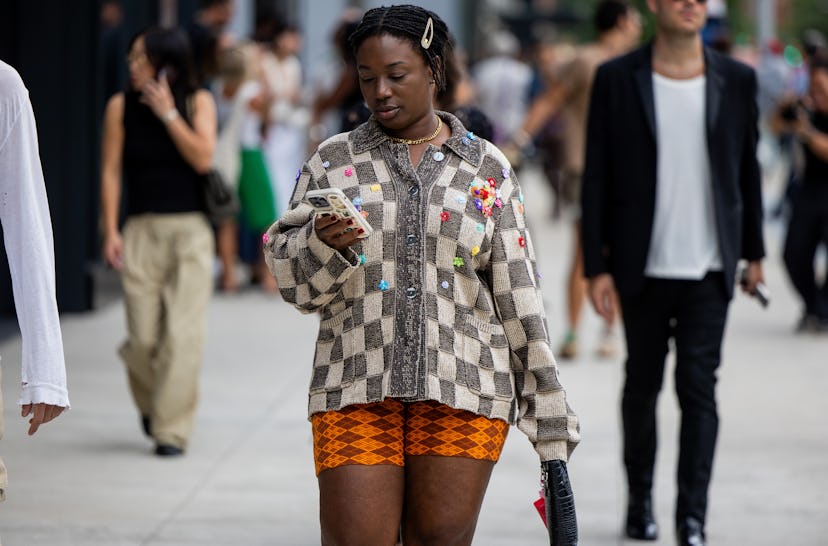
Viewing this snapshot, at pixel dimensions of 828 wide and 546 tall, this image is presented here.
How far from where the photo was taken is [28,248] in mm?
3119

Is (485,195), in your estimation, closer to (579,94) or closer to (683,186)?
(683,186)

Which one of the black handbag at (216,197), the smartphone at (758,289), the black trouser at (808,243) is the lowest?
the black trouser at (808,243)

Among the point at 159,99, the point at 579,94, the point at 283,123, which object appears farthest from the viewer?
the point at 283,123

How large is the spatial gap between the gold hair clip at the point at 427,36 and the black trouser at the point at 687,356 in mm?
1860

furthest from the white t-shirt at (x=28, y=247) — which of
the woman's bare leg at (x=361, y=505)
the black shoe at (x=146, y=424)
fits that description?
the black shoe at (x=146, y=424)

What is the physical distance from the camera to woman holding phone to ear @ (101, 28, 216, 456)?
6.39m

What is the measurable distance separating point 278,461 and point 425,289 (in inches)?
125

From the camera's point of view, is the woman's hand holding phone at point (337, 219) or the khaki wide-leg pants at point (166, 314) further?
the khaki wide-leg pants at point (166, 314)

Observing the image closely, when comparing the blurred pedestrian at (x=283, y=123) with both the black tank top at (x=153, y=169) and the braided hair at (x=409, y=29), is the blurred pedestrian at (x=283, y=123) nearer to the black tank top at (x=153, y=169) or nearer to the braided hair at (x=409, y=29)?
the black tank top at (x=153, y=169)

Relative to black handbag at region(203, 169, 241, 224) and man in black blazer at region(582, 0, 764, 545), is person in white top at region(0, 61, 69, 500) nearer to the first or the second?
man in black blazer at region(582, 0, 764, 545)

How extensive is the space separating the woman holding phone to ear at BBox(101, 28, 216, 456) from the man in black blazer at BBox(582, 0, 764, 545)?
2.01m

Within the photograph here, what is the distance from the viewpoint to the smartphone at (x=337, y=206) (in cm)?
318

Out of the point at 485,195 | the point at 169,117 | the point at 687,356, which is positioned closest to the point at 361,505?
the point at 485,195

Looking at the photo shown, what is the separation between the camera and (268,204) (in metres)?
11.4
